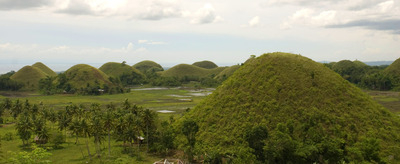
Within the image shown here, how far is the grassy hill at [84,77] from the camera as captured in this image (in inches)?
6324

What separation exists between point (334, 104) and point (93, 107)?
181 feet

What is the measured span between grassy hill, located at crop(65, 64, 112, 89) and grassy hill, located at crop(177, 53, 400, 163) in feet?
400

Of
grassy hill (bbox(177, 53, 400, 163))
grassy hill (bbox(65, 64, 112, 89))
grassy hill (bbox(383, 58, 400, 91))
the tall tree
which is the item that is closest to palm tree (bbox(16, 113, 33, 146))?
grassy hill (bbox(177, 53, 400, 163))

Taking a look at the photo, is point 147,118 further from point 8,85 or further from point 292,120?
point 8,85

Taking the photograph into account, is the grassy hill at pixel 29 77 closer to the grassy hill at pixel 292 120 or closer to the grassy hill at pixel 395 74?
the grassy hill at pixel 292 120

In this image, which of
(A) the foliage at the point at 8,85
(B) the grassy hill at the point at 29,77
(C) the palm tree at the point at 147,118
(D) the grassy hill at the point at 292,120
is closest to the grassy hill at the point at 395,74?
(D) the grassy hill at the point at 292,120

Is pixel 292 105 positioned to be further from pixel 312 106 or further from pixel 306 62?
pixel 306 62

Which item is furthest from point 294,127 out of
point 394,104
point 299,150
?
point 394,104

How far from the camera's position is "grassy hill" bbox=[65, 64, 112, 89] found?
160625 mm

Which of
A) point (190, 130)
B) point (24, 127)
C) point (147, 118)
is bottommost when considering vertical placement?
point (190, 130)

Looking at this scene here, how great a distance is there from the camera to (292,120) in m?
47.0

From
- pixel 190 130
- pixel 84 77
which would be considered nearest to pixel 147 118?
pixel 190 130

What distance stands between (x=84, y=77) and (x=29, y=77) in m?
47.0

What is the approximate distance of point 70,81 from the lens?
164 metres
